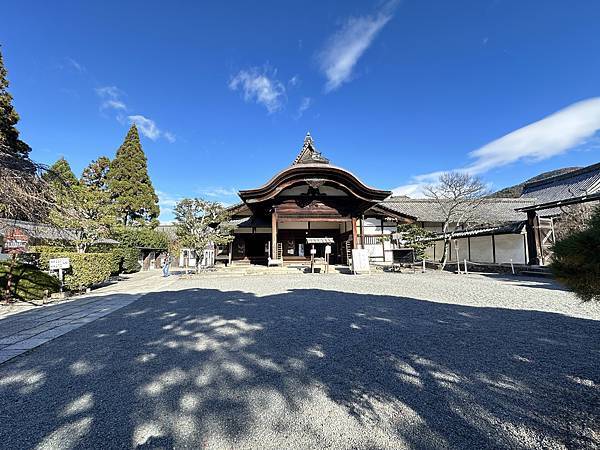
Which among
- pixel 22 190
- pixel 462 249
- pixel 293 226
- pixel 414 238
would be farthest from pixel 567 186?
pixel 22 190

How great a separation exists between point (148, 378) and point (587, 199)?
1483 centimetres

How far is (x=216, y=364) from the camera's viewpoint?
11.1 ft

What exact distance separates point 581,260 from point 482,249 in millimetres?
18155

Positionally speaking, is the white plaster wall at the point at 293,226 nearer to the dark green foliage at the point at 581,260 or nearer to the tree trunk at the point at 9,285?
the tree trunk at the point at 9,285

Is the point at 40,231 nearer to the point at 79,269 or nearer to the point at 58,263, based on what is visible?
the point at 79,269

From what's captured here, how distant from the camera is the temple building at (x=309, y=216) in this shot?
16.5 metres

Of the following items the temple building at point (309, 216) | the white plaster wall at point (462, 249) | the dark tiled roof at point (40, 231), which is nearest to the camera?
the dark tiled roof at point (40, 231)

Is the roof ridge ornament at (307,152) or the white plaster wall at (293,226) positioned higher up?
the roof ridge ornament at (307,152)

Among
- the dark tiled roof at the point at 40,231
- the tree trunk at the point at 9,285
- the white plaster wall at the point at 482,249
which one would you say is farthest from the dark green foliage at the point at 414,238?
the tree trunk at the point at 9,285

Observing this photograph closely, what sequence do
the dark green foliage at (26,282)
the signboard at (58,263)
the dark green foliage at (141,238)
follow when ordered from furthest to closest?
1. the dark green foliage at (141,238)
2. the signboard at (58,263)
3. the dark green foliage at (26,282)

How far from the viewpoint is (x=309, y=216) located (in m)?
17.0

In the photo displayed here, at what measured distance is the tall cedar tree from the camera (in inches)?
1071

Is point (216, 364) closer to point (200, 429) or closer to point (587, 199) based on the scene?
point (200, 429)

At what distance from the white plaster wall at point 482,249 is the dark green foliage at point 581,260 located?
57.0 ft
